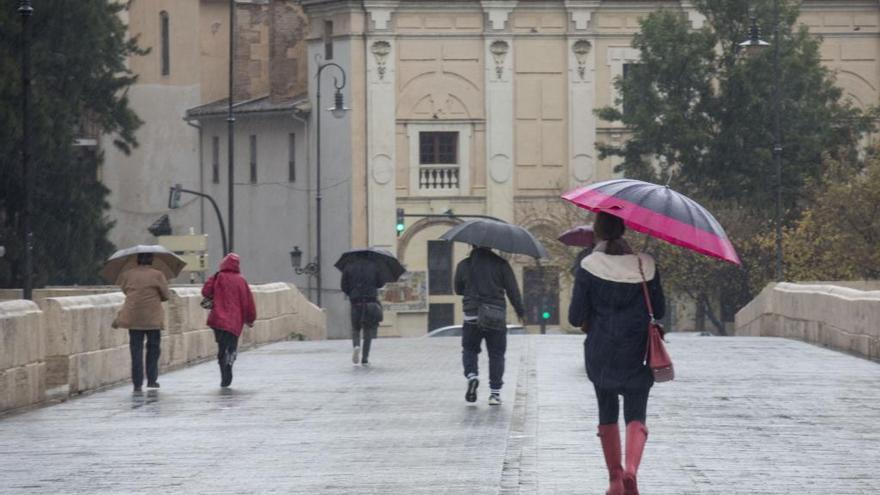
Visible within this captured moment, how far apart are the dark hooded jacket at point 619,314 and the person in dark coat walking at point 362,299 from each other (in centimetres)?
1557

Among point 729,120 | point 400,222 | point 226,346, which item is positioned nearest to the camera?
point 226,346

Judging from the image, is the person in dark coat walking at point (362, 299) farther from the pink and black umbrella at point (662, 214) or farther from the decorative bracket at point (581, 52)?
the decorative bracket at point (581, 52)

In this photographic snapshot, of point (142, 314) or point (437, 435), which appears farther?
point (142, 314)

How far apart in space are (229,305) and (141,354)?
4.65 ft

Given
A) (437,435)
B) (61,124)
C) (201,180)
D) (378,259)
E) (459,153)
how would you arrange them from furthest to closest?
(201,180), (459,153), (61,124), (378,259), (437,435)

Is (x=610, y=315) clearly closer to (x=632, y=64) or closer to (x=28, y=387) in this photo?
(x=28, y=387)

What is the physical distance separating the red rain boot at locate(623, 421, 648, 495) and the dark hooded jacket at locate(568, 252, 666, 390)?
23 centimetres

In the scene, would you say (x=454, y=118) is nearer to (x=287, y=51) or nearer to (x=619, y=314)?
(x=287, y=51)

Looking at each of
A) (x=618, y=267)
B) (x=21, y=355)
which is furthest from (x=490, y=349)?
(x=618, y=267)

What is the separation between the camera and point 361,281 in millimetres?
27312

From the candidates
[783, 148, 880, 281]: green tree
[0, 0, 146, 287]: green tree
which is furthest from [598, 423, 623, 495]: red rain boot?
[783, 148, 880, 281]: green tree

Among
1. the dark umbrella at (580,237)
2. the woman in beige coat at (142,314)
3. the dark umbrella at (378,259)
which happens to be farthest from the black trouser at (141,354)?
the dark umbrella at (378,259)

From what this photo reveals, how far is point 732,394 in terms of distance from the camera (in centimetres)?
2033

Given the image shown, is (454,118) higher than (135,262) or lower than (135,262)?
higher
